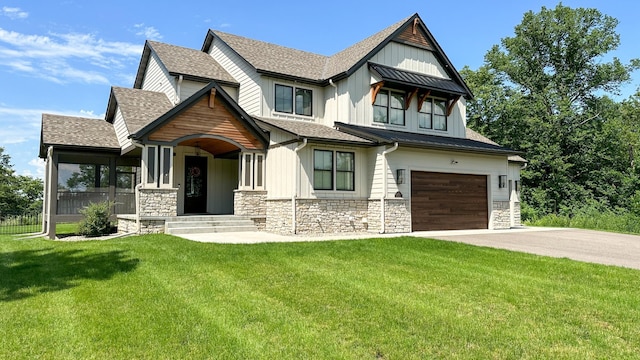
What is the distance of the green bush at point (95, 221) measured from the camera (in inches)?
551

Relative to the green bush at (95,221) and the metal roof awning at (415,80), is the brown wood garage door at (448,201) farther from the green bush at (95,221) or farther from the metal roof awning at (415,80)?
the green bush at (95,221)

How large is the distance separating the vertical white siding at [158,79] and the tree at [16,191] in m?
26.7

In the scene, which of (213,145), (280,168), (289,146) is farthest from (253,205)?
(213,145)

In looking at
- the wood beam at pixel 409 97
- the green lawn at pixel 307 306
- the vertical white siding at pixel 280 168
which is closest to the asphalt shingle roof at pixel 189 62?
the vertical white siding at pixel 280 168

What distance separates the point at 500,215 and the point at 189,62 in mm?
15053

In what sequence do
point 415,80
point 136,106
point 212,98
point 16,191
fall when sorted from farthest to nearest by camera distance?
point 16,191
point 415,80
point 136,106
point 212,98

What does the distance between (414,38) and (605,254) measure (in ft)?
38.5

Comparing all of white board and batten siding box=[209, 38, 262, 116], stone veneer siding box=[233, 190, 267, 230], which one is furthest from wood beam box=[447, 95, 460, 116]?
stone veneer siding box=[233, 190, 267, 230]

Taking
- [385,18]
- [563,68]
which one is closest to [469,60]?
[563,68]

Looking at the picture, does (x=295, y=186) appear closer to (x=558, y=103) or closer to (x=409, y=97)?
(x=409, y=97)

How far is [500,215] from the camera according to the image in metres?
18.1

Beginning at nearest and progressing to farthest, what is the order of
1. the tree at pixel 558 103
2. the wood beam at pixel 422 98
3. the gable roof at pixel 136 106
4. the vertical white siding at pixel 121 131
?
1. the gable roof at pixel 136 106
2. the vertical white siding at pixel 121 131
3. the wood beam at pixel 422 98
4. the tree at pixel 558 103

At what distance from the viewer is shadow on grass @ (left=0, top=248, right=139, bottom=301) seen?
21.1 ft

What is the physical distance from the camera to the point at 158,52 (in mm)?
18000
